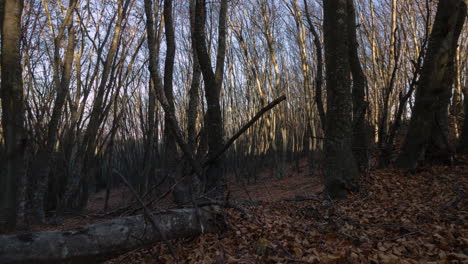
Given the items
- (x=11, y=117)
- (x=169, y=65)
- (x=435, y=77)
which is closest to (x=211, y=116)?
(x=169, y=65)

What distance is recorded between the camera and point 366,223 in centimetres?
342

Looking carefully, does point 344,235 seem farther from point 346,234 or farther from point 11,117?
point 11,117

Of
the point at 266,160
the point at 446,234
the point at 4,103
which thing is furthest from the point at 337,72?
the point at 266,160

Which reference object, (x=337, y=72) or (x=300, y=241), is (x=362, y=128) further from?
(x=300, y=241)

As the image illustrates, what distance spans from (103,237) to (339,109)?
11.7 feet

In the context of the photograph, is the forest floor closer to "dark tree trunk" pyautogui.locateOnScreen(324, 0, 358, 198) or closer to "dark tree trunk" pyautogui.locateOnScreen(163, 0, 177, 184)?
"dark tree trunk" pyautogui.locateOnScreen(324, 0, 358, 198)

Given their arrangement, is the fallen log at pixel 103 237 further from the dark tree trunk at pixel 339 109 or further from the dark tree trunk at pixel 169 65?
the dark tree trunk at pixel 339 109

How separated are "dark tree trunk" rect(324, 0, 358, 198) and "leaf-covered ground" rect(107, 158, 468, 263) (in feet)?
1.22

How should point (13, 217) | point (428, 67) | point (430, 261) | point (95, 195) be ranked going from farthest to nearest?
point (95, 195) → point (428, 67) → point (13, 217) → point (430, 261)

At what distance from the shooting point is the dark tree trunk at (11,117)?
3.88 meters

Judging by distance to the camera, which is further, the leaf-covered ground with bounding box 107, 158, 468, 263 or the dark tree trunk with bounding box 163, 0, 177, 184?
the dark tree trunk with bounding box 163, 0, 177, 184

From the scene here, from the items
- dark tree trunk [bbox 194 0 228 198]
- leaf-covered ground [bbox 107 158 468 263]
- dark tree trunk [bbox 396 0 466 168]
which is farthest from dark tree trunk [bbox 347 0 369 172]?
dark tree trunk [bbox 194 0 228 198]

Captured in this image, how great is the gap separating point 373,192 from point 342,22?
2439 mm

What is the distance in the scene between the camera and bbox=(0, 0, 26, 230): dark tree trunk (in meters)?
3.88
